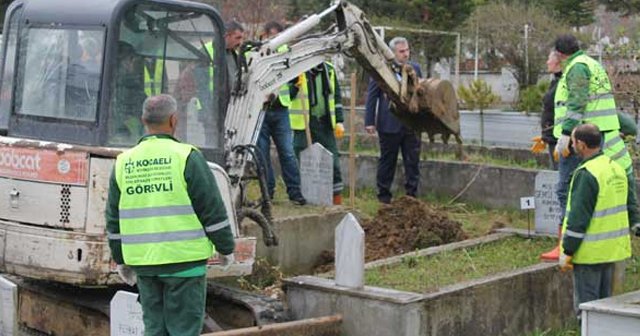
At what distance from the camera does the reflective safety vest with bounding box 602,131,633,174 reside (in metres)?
8.91

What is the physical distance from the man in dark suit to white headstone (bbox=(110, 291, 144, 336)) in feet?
21.7

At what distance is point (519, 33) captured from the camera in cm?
2581

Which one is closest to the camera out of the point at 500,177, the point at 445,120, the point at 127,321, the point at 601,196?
the point at 127,321

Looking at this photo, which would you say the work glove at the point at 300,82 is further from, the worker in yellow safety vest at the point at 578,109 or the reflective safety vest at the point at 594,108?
the reflective safety vest at the point at 594,108

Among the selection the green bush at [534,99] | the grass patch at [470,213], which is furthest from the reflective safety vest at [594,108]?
the green bush at [534,99]

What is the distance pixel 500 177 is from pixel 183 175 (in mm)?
8699

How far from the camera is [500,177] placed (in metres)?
14.6

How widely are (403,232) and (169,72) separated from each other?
152 inches

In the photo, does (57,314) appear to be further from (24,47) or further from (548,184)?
(548,184)

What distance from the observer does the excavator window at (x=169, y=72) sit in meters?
8.27

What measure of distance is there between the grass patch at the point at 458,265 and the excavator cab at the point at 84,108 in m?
1.25

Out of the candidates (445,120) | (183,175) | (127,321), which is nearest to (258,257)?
(445,120)

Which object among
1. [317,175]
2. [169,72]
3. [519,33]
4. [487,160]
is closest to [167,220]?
[169,72]

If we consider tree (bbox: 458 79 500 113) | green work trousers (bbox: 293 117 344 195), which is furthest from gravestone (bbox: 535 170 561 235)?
tree (bbox: 458 79 500 113)
